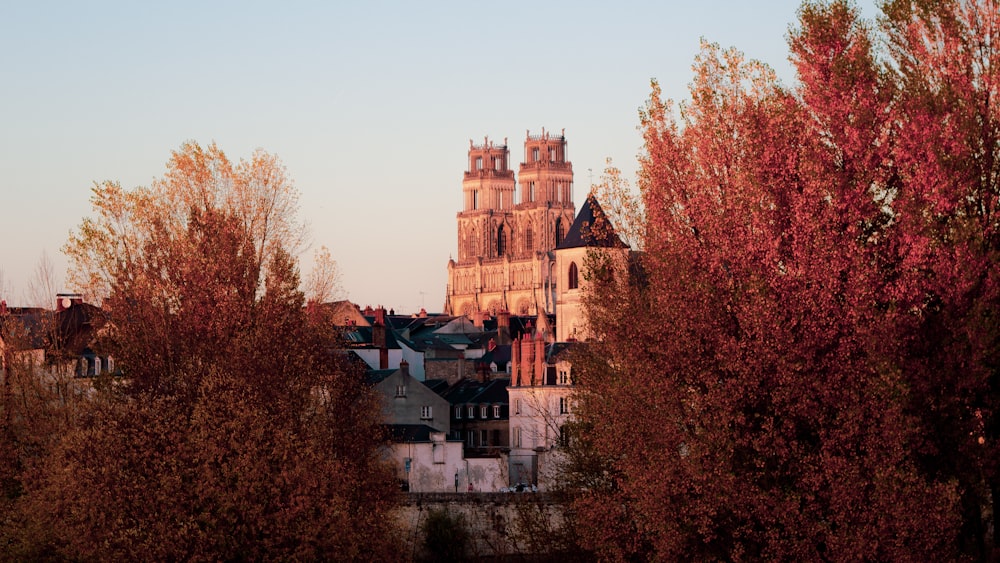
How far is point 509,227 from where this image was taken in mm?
182125

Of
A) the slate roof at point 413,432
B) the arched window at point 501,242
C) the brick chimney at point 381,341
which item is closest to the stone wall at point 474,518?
the slate roof at point 413,432

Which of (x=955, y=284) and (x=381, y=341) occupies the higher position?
→ (x=381, y=341)

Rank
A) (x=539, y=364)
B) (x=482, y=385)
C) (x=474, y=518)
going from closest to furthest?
(x=474, y=518) → (x=539, y=364) → (x=482, y=385)

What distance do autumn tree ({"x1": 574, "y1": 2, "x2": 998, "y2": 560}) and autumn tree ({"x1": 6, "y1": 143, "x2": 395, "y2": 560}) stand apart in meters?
7.89

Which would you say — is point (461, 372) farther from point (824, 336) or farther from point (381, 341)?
point (824, 336)

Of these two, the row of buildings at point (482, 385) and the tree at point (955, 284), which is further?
the row of buildings at point (482, 385)

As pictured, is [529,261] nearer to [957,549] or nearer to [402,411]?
[402,411]

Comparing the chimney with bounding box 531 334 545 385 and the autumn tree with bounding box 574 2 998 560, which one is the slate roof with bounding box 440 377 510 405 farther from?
the autumn tree with bounding box 574 2 998 560

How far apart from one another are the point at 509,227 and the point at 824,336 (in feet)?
529

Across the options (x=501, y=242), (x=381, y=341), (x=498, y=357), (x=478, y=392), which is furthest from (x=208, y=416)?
(x=501, y=242)

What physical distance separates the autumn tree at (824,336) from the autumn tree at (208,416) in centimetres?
789

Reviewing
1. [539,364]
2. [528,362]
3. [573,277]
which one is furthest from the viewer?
[573,277]

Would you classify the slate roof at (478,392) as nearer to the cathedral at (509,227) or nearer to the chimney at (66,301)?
the chimney at (66,301)

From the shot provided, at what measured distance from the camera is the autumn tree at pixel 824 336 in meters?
20.8
